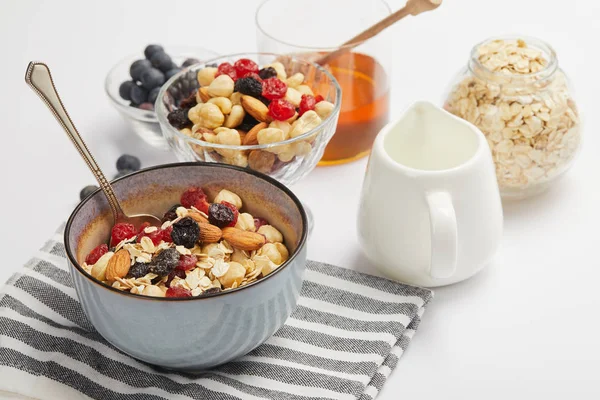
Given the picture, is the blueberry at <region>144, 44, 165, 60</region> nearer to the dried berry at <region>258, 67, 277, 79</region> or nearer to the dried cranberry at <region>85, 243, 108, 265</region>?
the dried berry at <region>258, 67, 277, 79</region>

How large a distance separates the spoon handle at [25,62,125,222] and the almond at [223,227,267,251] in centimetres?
15

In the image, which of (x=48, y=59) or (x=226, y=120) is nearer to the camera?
(x=226, y=120)

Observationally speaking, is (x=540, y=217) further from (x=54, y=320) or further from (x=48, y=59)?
→ (x=48, y=59)

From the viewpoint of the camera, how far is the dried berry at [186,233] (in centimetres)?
98

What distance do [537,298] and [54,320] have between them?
611mm

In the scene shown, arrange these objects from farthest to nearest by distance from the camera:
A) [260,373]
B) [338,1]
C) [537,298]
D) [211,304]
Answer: [338,1] < [537,298] < [260,373] < [211,304]

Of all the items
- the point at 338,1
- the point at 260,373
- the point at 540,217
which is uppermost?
the point at 338,1

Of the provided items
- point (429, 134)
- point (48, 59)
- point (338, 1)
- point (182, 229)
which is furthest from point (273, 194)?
point (48, 59)

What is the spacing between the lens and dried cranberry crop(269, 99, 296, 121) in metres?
1.12

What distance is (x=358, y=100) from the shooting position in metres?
1.32

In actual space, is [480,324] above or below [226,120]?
below

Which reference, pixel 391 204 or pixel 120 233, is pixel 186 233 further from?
pixel 391 204

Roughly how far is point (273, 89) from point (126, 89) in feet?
1.17

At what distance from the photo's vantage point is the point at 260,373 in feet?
3.28
